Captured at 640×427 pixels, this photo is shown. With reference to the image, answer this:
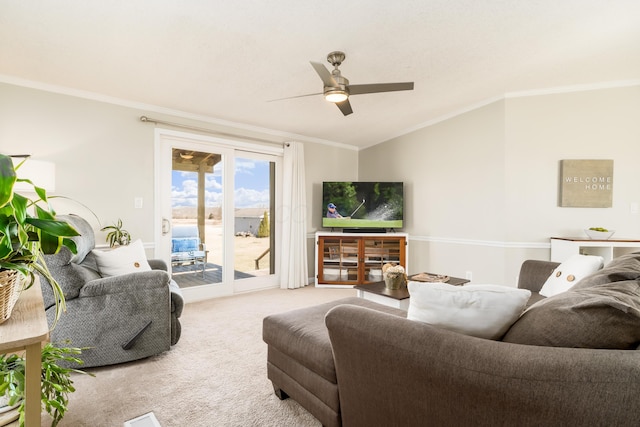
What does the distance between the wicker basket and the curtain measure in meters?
3.70

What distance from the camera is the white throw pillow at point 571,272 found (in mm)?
2072

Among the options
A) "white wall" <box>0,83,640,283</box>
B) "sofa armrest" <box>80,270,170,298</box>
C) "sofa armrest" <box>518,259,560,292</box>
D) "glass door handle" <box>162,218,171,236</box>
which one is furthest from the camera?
"glass door handle" <box>162,218,171,236</box>

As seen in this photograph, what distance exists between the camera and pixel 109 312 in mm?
2146

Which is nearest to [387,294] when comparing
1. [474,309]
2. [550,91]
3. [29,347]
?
[474,309]

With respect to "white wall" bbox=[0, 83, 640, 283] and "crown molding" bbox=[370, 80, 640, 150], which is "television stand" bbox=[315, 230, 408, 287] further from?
"crown molding" bbox=[370, 80, 640, 150]

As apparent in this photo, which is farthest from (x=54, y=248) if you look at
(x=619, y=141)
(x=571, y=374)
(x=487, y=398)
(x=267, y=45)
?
(x=619, y=141)

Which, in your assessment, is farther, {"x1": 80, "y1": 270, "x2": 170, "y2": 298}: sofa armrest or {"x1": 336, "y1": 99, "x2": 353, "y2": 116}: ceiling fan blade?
{"x1": 336, "y1": 99, "x2": 353, "y2": 116}: ceiling fan blade

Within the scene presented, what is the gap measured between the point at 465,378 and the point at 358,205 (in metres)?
4.00

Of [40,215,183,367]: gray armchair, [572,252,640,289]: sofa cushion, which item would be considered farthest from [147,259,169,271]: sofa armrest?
[572,252,640,289]: sofa cushion

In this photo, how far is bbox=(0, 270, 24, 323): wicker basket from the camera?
0.88 meters

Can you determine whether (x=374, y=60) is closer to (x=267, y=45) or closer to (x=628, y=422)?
(x=267, y=45)

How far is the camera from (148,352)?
2.28 m

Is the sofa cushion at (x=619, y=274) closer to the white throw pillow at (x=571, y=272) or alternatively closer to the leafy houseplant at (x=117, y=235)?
the white throw pillow at (x=571, y=272)

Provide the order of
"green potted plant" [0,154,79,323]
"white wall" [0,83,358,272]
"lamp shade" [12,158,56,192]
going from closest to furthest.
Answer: "green potted plant" [0,154,79,323] → "lamp shade" [12,158,56,192] → "white wall" [0,83,358,272]
